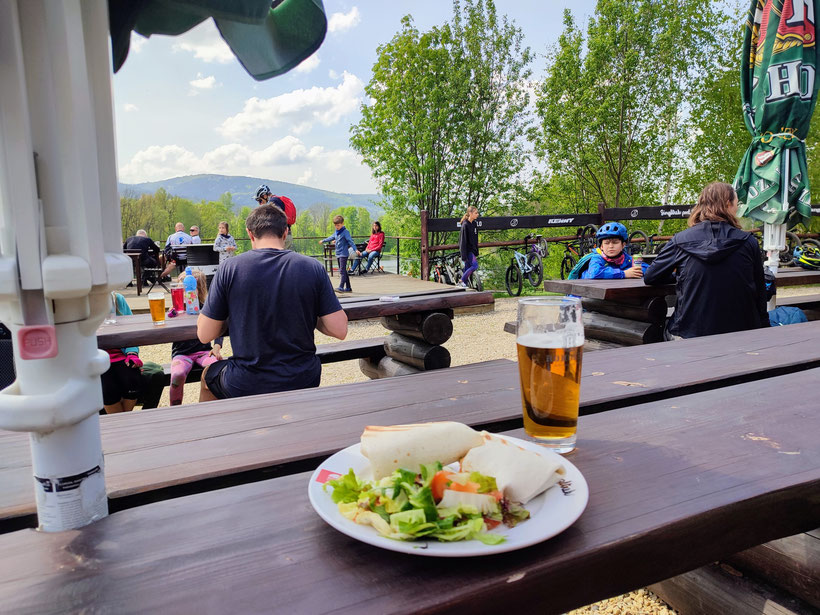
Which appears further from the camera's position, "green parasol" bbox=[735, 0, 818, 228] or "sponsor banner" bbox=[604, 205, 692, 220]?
"sponsor banner" bbox=[604, 205, 692, 220]

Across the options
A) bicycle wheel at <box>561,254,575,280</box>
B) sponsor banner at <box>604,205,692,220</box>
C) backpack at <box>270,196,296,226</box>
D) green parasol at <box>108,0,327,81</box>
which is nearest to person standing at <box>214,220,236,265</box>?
backpack at <box>270,196,296,226</box>

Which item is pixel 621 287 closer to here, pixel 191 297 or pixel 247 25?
pixel 191 297

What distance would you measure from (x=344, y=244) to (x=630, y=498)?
12.2 m

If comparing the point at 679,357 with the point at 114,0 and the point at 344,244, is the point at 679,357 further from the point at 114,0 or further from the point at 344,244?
the point at 344,244

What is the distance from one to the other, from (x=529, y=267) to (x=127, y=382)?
1076 cm

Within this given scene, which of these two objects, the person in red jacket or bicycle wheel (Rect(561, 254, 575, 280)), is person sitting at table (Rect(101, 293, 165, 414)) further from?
bicycle wheel (Rect(561, 254, 575, 280))

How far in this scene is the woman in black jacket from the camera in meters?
3.55

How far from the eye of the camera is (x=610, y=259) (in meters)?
5.51

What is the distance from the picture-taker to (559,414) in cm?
106

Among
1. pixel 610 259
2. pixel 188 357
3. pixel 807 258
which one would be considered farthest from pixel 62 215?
pixel 807 258

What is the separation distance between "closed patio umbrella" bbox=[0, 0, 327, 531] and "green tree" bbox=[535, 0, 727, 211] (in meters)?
21.1

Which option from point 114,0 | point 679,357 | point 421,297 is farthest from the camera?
point 421,297

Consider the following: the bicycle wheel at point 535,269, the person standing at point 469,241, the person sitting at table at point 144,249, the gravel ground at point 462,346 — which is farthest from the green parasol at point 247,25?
the person sitting at table at point 144,249

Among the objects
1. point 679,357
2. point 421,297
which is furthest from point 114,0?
point 421,297
